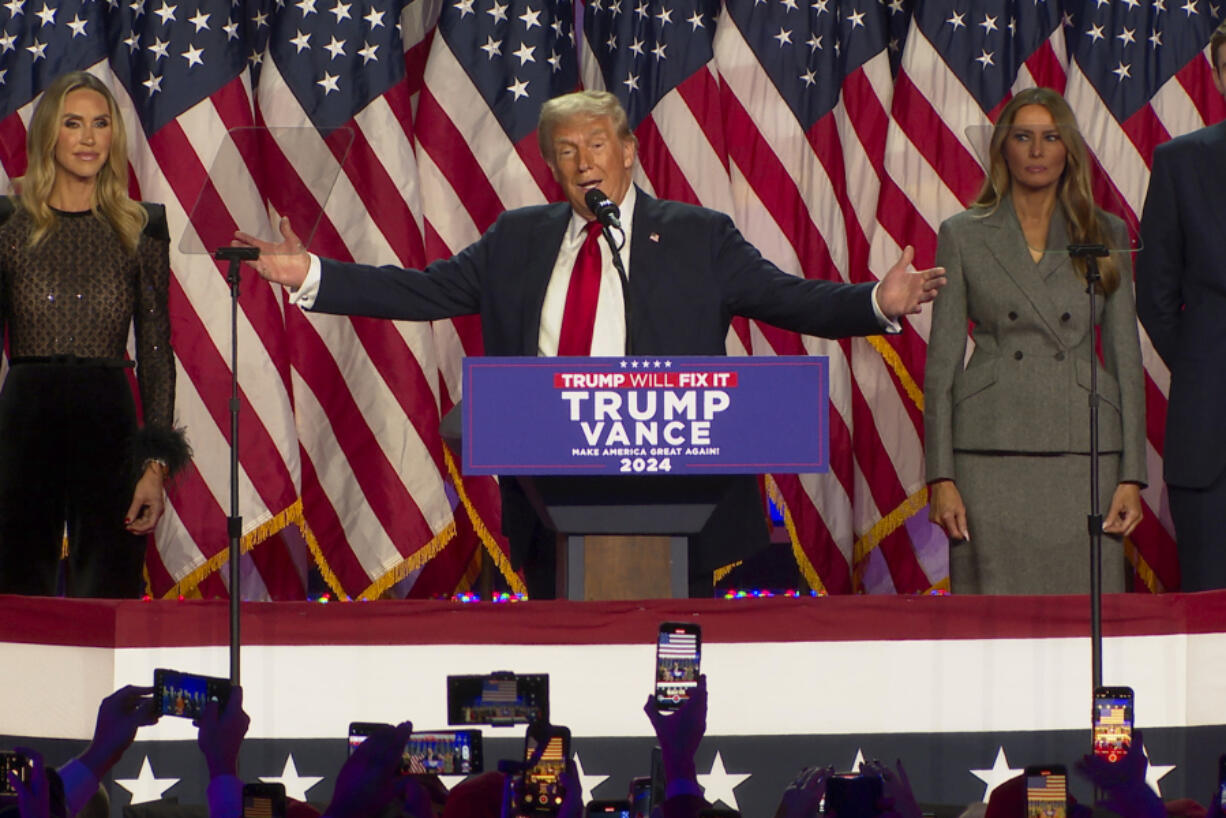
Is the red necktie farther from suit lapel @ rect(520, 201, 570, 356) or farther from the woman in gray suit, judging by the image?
the woman in gray suit

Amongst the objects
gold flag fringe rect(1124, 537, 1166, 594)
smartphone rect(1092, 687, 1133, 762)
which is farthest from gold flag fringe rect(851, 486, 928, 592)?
smartphone rect(1092, 687, 1133, 762)

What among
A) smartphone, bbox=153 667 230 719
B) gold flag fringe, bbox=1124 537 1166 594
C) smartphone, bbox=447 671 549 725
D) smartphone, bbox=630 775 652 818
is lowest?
smartphone, bbox=630 775 652 818

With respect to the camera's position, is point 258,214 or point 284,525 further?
point 284,525

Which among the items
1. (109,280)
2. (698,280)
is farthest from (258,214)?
(698,280)

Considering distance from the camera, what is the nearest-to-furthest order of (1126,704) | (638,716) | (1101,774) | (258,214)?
(1101,774) < (1126,704) < (638,716) < (258,214)

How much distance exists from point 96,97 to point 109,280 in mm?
394

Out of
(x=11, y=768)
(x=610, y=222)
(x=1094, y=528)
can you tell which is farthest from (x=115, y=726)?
(x=1094, y=528)

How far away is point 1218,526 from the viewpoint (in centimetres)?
378

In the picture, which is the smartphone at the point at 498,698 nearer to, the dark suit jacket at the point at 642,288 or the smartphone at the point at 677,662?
the smartphone at the point at 677,662

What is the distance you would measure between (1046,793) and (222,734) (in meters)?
0.76

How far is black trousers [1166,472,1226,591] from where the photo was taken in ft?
12.3

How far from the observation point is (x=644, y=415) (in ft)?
9.36

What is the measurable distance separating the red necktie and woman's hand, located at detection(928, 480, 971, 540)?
93 centimetres

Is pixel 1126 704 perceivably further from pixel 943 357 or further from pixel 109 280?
pixel 109 280
